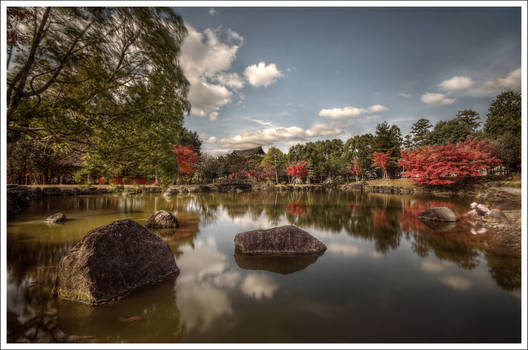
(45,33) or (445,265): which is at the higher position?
(45,33)

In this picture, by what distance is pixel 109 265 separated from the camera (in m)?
3.68

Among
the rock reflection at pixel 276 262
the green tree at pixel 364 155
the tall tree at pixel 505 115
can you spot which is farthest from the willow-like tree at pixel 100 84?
the green tree at pixel 364 155

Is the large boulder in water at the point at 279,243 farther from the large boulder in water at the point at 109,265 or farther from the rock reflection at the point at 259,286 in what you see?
the large boulder in water at the point at 109,265

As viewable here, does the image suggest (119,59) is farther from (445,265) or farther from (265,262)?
(445,265)

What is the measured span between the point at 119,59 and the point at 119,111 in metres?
1.07

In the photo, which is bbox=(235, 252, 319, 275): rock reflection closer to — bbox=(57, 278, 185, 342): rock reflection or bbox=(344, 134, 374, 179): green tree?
bbox=(57, 278, 185, 342): rock reflection

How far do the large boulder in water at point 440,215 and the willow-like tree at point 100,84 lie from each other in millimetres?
12559

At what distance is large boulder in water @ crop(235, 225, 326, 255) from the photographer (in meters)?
5.93

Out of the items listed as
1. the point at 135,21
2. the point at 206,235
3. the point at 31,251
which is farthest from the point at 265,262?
the point at 31,251

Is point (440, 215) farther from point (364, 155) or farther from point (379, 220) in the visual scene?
point (364, 155)

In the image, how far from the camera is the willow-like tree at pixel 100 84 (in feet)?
11.0

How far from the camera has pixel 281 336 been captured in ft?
9.50

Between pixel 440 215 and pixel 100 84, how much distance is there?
1401 cm

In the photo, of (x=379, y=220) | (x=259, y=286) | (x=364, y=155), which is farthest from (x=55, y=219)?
(x=364, y=155)
